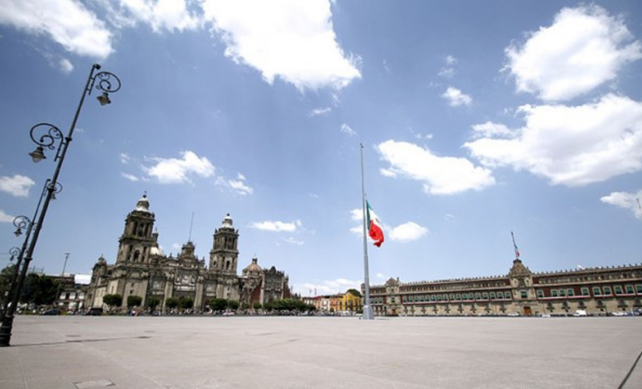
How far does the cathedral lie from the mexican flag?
73.9 meters

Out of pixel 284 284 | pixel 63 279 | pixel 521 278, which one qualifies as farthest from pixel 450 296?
pixel 63 279

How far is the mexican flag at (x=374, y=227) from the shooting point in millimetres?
34375

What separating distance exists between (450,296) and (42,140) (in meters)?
104

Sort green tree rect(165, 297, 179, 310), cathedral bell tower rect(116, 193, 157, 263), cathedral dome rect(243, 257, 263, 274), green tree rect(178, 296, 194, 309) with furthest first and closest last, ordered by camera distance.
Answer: cathedral dome rect(243, 257, 263, 274) < cathedral bell tower rect(116, 193, 157, 263) < green tree rect(178, 296, 194, 309) < green tree rect(165, 297, 179, 310)

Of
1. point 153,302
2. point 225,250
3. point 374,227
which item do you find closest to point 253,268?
point 225,250

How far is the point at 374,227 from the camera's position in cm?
3519

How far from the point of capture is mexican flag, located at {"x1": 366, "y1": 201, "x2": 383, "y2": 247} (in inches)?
1353

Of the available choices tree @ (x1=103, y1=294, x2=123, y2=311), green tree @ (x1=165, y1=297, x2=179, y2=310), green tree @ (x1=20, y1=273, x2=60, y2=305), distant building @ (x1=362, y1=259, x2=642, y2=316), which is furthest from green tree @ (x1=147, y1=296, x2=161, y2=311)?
distant building @ (x1=362, y1=259, x2=642, y2=316)

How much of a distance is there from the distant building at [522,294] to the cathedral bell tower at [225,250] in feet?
168

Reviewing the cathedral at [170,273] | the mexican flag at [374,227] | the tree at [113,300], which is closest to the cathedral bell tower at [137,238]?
the cathedral at [170,273]

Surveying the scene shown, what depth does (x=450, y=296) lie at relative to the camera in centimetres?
9738

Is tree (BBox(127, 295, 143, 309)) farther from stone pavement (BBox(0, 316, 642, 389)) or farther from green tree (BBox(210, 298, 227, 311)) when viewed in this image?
stone pavement (BBox(0, 316, 642, 389))

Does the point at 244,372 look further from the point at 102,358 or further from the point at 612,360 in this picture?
the point at 612,360

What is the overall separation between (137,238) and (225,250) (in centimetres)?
2669
